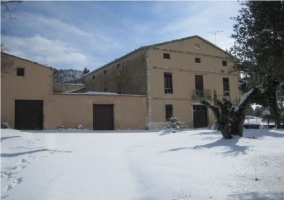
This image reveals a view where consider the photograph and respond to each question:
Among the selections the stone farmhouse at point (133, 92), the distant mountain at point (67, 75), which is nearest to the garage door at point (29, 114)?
the stone farmhouse at point (133, 92)

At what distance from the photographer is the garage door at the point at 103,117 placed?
18219 mm

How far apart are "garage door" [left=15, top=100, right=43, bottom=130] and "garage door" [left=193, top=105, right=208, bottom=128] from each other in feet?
41.7

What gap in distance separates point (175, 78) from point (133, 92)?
12.7ft

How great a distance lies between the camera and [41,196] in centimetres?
412

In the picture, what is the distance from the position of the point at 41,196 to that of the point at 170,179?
229cm

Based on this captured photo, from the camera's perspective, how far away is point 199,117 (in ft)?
73.5

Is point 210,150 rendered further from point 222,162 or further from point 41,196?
point 41,196

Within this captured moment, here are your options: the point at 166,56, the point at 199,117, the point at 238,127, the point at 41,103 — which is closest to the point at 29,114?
the point at 41,103

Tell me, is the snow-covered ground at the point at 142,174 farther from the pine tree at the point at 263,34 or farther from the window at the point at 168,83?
the window at the point at 168,83

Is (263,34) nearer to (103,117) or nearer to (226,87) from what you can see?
(103,117)

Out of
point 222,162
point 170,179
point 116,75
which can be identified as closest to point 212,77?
point 116,75

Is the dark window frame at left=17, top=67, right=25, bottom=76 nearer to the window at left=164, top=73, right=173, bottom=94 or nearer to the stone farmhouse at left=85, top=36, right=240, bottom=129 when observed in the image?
the stone farmhouse at left=85, top=36, right=240, bottom=129

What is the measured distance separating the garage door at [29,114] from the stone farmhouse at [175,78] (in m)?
7.98

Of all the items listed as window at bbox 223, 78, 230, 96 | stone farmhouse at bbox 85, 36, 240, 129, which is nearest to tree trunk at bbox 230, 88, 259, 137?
stone farmhouse at bbox 85, 36, 240, 129
